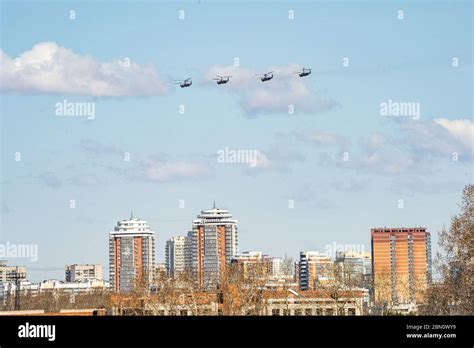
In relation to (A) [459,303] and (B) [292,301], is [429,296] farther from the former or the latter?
(B) [292,301]

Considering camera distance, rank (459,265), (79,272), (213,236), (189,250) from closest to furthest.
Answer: (459,265) → (213,236) → (189,250) → (79,272)

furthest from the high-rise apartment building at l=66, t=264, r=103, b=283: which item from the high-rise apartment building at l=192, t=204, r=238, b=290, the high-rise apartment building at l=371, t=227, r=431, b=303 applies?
the high-rise apartment building at l=371, t=227, r=431, b=303

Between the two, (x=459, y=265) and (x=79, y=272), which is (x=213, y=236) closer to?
(x=79, y=272)

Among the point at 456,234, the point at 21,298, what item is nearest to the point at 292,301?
the point at 456,234

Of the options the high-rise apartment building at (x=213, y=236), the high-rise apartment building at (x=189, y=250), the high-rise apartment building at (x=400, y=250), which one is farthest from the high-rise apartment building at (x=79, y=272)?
the high-rise apartment building at (x=400, y=250)

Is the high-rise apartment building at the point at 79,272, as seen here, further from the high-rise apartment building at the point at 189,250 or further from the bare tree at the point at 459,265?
the bare tree at the point at 459,265

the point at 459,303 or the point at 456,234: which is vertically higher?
the point at 456,234

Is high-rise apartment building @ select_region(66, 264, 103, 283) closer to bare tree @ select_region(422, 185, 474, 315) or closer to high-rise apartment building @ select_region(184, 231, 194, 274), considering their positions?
high-rise apartment building @ select_region(184, 231, 194, 274)

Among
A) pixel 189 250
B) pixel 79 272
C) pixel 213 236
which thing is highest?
pixel 213 236

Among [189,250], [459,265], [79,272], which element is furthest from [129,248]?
[459,265]
